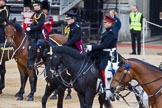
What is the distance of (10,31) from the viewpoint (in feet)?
48.1

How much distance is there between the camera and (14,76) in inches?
765

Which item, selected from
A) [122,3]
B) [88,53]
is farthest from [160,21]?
[88,53]

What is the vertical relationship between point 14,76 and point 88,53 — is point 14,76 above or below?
below

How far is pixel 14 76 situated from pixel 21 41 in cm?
447

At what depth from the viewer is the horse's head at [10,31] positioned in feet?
48.1

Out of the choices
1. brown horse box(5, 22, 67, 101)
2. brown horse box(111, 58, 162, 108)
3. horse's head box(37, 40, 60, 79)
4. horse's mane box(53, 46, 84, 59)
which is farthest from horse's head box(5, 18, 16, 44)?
brown horse box(111, 58, 162, 108)

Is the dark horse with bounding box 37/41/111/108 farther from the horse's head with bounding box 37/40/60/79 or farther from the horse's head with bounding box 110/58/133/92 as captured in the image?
the horse's head with bounding box 110/58/133/92

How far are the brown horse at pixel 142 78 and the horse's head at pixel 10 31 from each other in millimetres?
5380

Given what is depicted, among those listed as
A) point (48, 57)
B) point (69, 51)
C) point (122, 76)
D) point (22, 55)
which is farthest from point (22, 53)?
point (122, 76)

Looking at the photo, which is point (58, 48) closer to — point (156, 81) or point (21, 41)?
point (156, 81)

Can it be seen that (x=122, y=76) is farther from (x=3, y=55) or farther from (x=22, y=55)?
(x=3, y=55)

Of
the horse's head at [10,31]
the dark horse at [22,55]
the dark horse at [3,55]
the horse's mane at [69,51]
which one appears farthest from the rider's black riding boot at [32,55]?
the dark horse at [3,55]

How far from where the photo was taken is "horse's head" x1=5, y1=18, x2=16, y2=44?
14656mm

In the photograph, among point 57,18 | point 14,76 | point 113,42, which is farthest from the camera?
point 57,18
